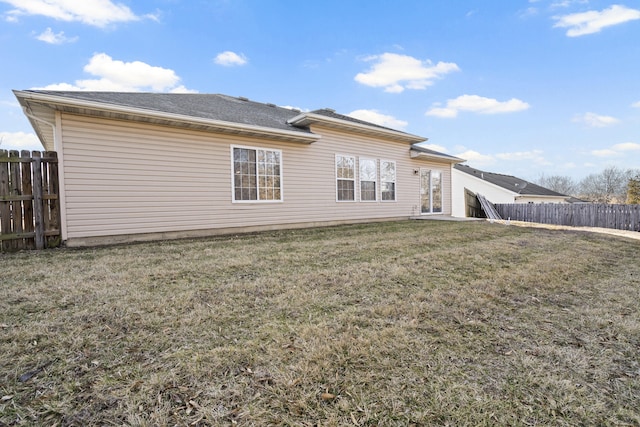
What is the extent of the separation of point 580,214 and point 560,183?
3803cm

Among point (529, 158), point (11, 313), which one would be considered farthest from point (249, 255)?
point (529, 158)

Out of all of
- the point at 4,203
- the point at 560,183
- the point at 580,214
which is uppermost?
the point at 560,183

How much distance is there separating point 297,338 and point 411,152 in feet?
35.7

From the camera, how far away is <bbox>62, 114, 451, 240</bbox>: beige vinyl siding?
19.0 ft

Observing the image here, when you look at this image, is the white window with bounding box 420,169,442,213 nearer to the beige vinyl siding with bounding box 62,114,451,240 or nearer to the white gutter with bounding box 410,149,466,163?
the white gutter with bounding box 410,149,466,163

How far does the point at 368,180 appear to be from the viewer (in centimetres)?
1063

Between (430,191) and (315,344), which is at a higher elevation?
(430,191)

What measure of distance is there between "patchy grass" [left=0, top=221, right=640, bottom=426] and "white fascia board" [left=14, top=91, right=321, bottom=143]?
2892mm

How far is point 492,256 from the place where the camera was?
5.15 metres

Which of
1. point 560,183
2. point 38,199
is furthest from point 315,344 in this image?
point 560,183

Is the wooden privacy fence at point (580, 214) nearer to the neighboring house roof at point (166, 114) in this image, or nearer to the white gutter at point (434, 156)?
the white gutter at point (434, 156)

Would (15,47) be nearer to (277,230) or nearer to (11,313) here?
(277,230)

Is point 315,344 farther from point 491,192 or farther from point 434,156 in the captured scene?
point 491,192

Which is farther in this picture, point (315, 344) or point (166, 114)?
point (166, 114)
